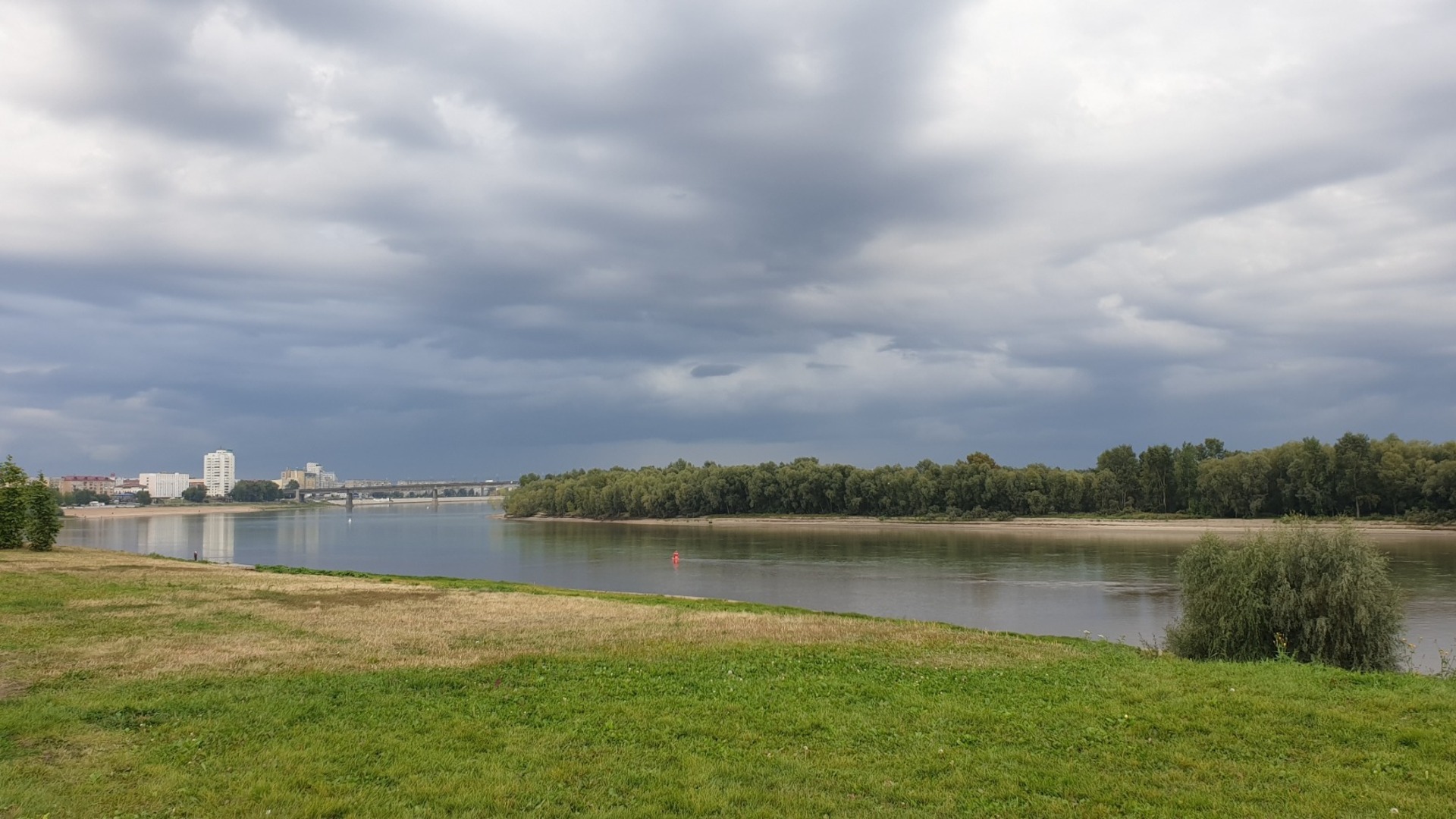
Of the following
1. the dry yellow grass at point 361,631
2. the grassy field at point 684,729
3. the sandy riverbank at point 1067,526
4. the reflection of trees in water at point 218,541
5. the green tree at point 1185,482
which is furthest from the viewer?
the green tree at point 1185,482

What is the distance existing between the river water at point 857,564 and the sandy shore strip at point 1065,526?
3.13 m

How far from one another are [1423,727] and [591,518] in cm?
17471

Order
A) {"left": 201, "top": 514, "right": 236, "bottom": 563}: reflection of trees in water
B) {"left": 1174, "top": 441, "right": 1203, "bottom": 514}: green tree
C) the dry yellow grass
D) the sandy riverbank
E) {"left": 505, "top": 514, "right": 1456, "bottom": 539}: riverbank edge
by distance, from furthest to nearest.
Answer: {"left": 1174, "top": 441, "right": 1203, "bottom": 514}: green tree
{"left": 505, "top": 514, "right": 1456, "bottom": 539}: riverbank edge
the sandy riverbank
{"left": 201, "top": 514, "right": 236, "bottom": 563}: reflection of trees in water
the dry yellow grass

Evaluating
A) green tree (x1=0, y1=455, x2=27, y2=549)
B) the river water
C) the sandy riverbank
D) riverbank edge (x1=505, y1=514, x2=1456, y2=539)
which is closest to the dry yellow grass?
the river water

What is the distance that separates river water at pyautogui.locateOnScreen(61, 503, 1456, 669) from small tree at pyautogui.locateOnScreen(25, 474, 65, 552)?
75.8 ft

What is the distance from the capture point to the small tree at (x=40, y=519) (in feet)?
156

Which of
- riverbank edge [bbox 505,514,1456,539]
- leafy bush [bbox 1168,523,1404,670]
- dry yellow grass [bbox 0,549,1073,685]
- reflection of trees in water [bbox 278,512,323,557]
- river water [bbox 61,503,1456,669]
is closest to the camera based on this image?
dry yellow grass [bbox 0,549,1073,685]

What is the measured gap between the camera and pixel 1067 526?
121188 millimetres

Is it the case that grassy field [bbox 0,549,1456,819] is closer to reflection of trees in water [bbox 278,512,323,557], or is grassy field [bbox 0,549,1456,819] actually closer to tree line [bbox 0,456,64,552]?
tree line [bbox 0,456,64,552]

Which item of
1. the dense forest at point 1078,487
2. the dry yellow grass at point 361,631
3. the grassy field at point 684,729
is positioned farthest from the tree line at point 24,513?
the dense forest at point 1078,487

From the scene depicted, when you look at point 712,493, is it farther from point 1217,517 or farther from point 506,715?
point 506,715

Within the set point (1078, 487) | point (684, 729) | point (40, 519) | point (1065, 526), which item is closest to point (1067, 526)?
point (1065, 526)

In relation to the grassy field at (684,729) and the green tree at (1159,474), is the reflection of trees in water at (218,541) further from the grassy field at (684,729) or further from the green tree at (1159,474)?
the green tree at (1159,474)

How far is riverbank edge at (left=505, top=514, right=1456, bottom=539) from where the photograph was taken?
9606 cm
